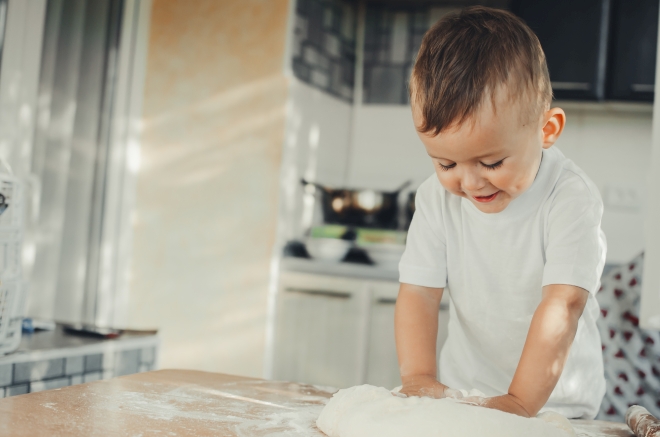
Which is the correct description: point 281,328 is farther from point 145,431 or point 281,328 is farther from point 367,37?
point 145,431

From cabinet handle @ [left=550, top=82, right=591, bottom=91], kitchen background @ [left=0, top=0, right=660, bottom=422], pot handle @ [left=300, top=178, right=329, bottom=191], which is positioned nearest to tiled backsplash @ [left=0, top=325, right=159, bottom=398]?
kitchen background @ [left=0, top=0, right=660, bottom=422]

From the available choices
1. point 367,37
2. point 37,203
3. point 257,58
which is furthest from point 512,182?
point 367,37

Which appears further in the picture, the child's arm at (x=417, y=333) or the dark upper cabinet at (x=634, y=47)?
the dark upper cabinet at (x=634, y=47)

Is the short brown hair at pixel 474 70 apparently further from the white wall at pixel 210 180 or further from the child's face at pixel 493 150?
the white wall at pixel 210 180

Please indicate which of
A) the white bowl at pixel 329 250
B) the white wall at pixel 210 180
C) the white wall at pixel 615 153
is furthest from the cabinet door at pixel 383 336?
the white wall at pixel 615 153

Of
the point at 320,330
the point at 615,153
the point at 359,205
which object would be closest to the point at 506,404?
the point at 320,330

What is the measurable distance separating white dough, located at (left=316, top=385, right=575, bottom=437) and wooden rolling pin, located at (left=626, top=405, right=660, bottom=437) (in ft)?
0.31

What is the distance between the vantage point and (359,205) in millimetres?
2836

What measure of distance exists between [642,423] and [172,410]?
1.80 ft

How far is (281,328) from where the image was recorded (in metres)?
2.54

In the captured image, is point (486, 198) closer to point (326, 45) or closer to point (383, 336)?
point (383, 336)

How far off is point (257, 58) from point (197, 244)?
0.80 meters

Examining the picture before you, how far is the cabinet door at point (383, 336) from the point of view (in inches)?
94.5

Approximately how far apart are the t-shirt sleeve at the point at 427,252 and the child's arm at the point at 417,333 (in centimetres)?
1
